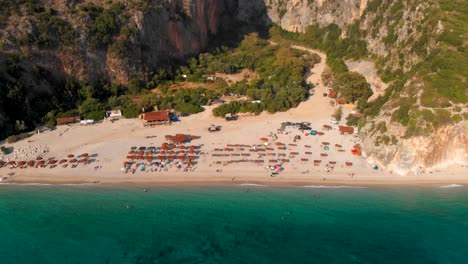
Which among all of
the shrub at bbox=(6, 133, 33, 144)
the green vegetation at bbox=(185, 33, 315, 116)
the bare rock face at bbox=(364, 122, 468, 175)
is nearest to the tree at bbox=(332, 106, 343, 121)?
the green vegetation at bbox=(185, 33, 315, 116)

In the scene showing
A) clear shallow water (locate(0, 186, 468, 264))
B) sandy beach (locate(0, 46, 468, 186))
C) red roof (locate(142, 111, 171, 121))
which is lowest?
clear shallow water (locate(0, 186, 468, 264))

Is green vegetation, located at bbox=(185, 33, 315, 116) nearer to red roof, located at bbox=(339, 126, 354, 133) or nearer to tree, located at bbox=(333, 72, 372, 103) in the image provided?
tree, located at bbox=(333, 72, 372, 103)

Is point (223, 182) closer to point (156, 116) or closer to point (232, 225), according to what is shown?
point (232, 225)

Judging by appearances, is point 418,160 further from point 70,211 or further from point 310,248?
point 70,211

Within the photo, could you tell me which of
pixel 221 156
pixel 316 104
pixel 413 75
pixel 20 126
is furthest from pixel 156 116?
pixel 413 75

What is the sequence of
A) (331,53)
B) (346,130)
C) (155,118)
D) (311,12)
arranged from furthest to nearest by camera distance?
1. (311,12)
2. (331,53)
3. (155,118)
4. (346,130)

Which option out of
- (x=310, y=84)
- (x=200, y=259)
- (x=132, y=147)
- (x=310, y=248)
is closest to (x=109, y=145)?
(x=132, y=147)

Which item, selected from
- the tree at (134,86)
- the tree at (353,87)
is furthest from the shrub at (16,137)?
the tree at (353,87)
